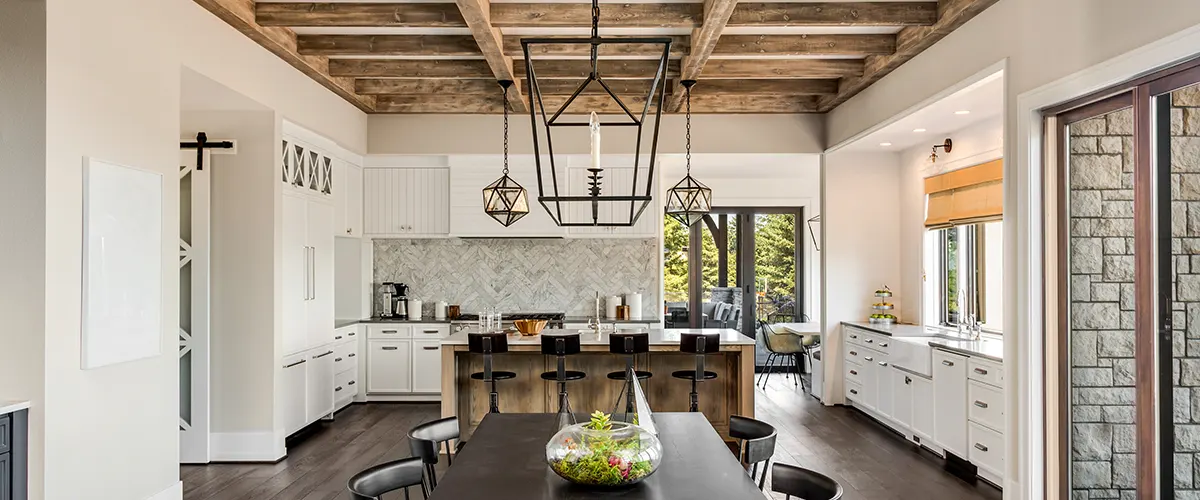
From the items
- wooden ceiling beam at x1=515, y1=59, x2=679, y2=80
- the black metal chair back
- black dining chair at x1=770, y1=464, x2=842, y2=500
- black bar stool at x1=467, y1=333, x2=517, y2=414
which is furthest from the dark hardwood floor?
wooden ceiling beam at x1=515, y1=59, x2=679, y2=80

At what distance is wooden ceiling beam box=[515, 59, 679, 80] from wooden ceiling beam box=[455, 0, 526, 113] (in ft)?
0.85

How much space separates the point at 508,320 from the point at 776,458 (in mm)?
3359

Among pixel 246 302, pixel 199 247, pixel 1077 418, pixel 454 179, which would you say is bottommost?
pixel 1077 418

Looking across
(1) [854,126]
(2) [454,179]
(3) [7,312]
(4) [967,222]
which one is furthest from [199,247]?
(4) [967,222]

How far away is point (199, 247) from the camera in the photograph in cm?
509

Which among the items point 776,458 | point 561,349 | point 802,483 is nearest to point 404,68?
point 561,349

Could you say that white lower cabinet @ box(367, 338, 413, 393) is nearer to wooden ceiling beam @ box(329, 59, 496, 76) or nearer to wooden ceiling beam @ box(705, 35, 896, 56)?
wooden ceiling beam @ box(329, 59, 496, 76)

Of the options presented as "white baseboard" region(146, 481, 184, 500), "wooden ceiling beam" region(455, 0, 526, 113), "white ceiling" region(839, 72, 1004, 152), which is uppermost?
"wooden ceiling beam" region(455, 0, 526, 113)

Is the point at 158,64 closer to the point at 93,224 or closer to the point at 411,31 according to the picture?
the point at 93,224

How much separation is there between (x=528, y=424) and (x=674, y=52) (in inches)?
119

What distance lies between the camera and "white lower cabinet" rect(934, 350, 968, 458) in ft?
15.6

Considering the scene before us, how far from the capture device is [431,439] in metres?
3.07

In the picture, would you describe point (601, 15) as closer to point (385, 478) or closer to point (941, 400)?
point (385, 478)

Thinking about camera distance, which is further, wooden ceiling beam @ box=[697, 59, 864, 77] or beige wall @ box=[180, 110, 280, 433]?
wooden ceiling beam @ box=[697, 59, 864, 77]
